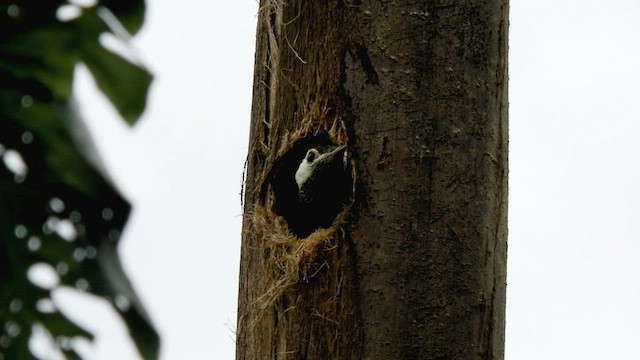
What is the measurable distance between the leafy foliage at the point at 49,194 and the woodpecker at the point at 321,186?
7.40 feet

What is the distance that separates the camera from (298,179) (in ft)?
10.7

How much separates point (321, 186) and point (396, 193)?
71cm

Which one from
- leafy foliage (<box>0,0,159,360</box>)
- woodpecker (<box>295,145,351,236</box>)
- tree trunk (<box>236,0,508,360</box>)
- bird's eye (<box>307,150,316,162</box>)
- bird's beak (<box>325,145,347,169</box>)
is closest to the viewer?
leafy foliage (<box>0,0,159,360</box>)

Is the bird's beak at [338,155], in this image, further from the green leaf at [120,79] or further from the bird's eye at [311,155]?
the green leaf at [120,79]

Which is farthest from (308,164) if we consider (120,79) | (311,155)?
(120,79)

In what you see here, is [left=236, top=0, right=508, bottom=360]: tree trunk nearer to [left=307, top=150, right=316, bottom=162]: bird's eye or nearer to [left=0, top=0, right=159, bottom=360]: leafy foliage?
[left=307, top=150, right=316, bottom=162]: bird's eye

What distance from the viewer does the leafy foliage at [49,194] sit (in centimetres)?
65

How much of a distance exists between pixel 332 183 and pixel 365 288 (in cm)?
71

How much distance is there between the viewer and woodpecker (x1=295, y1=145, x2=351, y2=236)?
302 centimetres

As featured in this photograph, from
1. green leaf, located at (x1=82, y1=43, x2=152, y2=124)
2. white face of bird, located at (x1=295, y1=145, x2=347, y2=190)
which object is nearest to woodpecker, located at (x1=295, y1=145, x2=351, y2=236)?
white face of bird, located at (x1=295, y1=145, x2=347, y2=190)

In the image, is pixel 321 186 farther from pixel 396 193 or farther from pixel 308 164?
pixel 396 193

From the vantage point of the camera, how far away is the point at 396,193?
2693 mm

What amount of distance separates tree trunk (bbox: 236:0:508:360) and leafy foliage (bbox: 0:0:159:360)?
1963 mm

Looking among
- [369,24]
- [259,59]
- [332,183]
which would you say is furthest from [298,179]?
[369,24]
